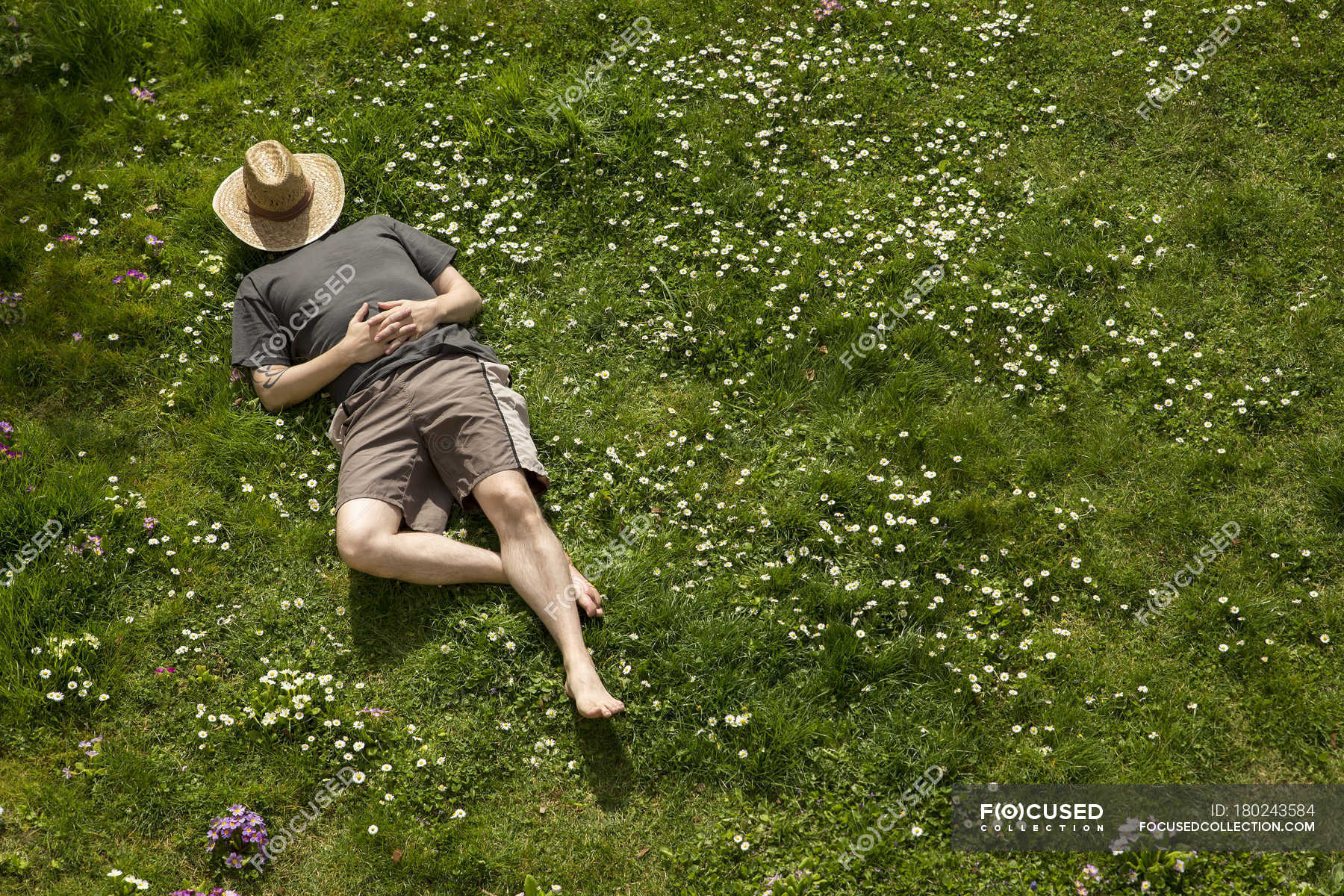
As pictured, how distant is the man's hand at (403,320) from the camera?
19.0 ft

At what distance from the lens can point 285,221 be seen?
6527 millimetres

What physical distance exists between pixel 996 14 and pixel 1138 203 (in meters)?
2.24

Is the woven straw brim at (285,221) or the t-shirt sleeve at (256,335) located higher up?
the woven straw brim at (285,221)

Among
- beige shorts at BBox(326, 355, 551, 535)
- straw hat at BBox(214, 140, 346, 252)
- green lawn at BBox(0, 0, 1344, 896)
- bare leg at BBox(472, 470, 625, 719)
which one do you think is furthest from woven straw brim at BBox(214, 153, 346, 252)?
bare leg at BBox(472, 470, 625, 719)

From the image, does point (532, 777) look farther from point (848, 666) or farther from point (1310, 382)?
point (1310, 382)

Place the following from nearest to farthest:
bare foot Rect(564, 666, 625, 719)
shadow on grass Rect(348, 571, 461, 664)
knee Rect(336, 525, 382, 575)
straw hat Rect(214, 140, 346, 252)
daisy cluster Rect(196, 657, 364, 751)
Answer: bare foot Rect(564, 666, 625, 719) → daisy cluster Rect(196, 657, 364, 751) → knee Rect(336, 525, 382, 575) → shadow on grass Rect(348, 571, 461, 664) → straw hat Rect(214, 140, 346, 252)

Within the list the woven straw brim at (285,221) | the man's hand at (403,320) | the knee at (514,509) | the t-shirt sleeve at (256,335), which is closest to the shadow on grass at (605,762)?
the knee at (514,509)

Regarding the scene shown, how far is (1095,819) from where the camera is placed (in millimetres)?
4824

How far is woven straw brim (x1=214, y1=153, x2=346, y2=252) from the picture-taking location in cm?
648

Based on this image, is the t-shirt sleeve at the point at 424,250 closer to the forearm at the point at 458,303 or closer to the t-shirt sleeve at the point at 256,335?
the forearm at the point at 458,303

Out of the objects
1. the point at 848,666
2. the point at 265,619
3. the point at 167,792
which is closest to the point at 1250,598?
the point at 848,666

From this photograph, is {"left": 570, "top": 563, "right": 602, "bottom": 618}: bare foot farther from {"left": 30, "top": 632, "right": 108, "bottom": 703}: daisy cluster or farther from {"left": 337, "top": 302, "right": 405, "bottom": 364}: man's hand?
{"left": 30, "top": 632, "right": 108, "bottom": 703}: daisy cluster

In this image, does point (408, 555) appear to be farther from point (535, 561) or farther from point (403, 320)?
point (403, 320)

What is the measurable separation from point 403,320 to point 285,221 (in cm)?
136
